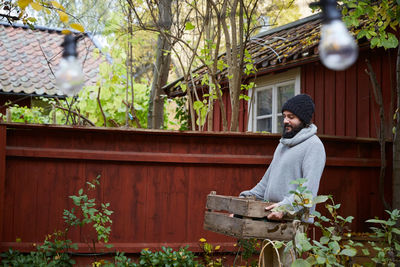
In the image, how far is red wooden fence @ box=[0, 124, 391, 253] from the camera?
5477 mm

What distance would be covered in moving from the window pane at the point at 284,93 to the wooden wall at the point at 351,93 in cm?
42

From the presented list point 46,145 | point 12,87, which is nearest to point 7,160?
point 46,145

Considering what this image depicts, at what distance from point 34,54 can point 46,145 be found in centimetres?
1187

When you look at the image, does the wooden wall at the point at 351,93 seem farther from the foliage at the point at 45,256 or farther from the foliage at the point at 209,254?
the foliage at the point at 45,256

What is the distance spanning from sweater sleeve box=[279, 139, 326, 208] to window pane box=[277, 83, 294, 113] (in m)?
5.56

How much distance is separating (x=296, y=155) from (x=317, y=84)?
5.01m

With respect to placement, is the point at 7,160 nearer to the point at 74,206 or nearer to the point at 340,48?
the point at 74,206

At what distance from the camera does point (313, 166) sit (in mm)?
3664

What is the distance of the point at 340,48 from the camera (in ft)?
19.1

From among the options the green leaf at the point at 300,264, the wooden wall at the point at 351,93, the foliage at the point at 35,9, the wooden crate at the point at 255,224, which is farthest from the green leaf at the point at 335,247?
the wooden wall at the point at 351,93

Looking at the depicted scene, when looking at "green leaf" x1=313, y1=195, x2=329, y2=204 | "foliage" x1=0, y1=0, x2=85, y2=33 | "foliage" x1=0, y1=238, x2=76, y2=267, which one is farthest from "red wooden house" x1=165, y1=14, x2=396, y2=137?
"green leaf" x1=313, y1=195, x2=329, y2=204

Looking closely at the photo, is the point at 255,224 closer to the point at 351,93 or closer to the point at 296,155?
the point at 296,155

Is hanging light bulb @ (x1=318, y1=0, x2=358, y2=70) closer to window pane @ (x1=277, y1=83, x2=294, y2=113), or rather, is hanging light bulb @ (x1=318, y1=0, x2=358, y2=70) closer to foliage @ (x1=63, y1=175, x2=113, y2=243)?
window pane @ (x1=277, y1=83, x2=294, y2=113)

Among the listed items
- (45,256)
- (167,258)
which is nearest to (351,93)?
(167,258)
